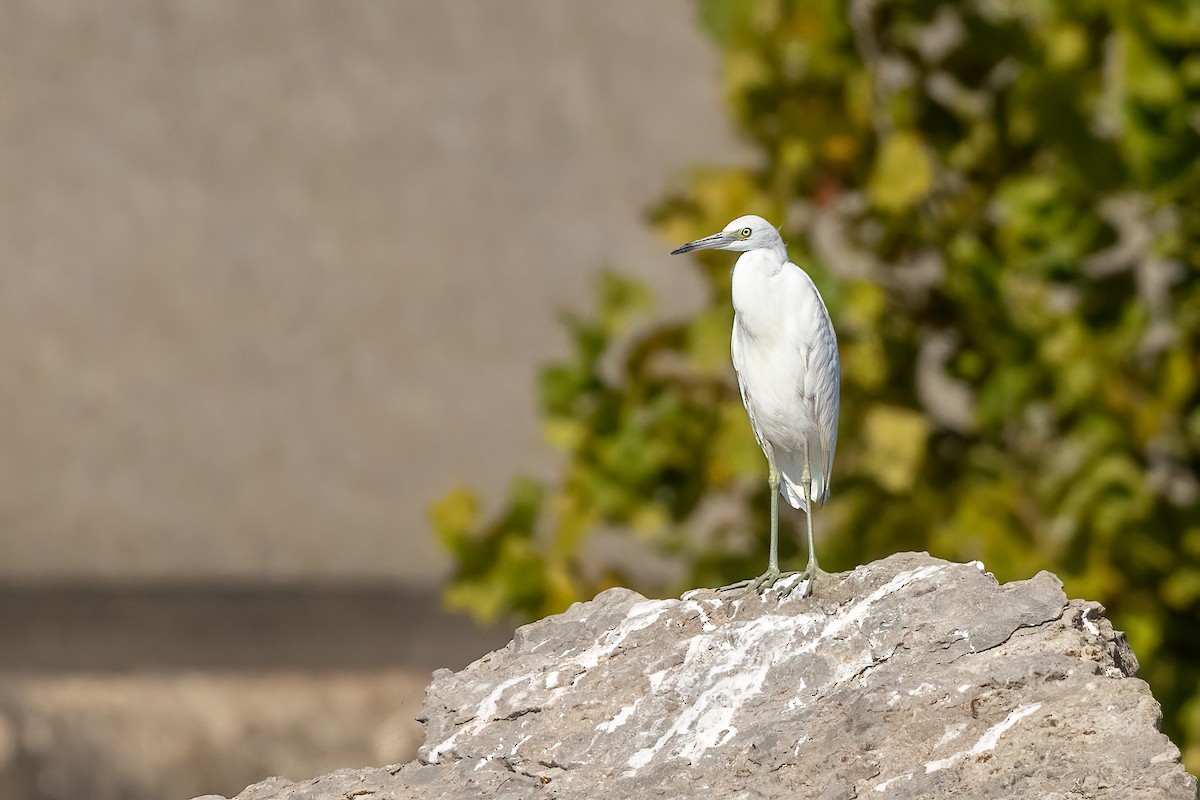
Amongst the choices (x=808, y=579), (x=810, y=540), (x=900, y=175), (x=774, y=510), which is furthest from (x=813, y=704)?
(x=900, y=175)

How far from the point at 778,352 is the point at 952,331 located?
1.64 metres

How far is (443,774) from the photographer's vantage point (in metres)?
2.78

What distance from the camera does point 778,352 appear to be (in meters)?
3.28

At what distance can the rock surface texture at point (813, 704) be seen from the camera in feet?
8.31

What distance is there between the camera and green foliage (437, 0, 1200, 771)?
4.44 m

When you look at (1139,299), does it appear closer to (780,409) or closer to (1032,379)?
(1032,379)

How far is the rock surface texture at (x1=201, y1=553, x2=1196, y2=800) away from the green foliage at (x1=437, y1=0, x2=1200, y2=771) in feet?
4.75

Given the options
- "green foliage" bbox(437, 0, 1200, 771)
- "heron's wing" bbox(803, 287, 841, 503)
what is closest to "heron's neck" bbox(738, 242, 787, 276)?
"heron's wing" bbox(803, 287, 841, 503)

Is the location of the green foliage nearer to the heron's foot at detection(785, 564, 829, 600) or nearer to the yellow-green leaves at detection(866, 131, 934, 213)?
the yellow-green leaves at detection(866, 131, 934, 213)

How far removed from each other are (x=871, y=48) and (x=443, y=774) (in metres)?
2.73

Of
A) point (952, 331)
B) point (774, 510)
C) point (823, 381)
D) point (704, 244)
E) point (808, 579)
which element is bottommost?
point (808, 579)

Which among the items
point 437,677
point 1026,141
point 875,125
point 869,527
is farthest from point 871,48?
point 437,677

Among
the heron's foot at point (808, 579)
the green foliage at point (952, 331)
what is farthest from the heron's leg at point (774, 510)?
the green foliage at point (952, 331)

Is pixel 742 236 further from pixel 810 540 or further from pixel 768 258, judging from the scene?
pixel 810 540
